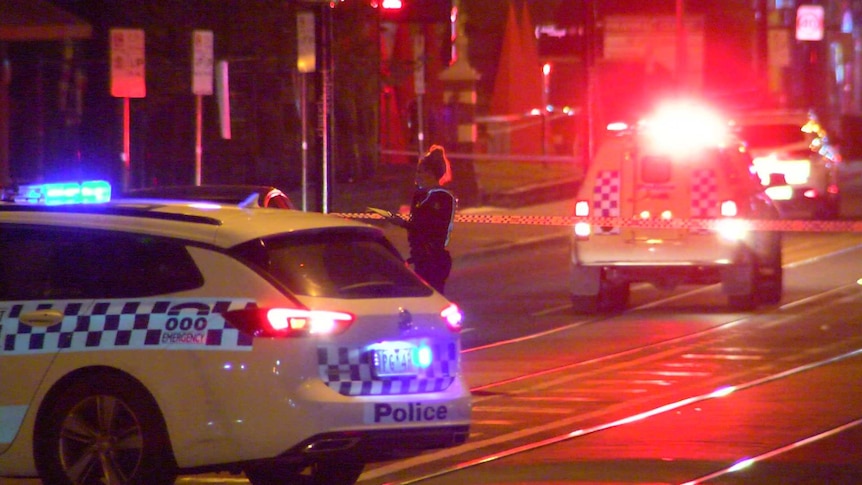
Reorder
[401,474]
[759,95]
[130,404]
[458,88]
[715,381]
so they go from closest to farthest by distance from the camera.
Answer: [130,404] → [401,474] → [715,381] → [458,88] → [759,95]

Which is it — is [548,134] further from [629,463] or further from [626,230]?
[629,463]

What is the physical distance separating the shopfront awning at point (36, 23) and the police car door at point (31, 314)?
13.4 meters

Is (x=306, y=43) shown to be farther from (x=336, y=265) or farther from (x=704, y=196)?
(x=336, y=265)

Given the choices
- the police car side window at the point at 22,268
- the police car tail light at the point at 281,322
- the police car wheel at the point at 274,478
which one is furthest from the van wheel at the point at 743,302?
the police car side window at the point at 22,268

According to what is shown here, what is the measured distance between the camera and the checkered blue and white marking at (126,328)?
7219 millimetres

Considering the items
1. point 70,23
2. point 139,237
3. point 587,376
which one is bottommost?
point 587,376

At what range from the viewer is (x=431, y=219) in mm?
11766

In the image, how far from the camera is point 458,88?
3950 centimetres

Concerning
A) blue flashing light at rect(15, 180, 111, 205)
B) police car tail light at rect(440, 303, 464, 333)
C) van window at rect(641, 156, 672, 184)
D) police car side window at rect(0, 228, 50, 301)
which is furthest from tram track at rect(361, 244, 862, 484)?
blue flashing light at rect(15, 180, 111, 205)

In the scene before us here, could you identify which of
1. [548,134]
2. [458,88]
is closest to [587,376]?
[458,88]

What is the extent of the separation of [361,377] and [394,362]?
0.68 ft

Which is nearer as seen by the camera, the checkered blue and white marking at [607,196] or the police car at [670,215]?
the police car at [670,215]

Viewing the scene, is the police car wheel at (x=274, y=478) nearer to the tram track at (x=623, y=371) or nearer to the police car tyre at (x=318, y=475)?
the police car tyre at (x=318, y=475)

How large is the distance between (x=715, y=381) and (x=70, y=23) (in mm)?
12220
